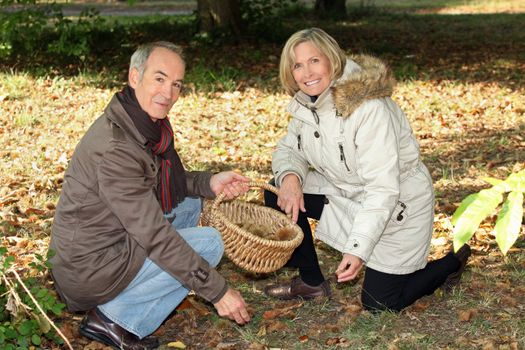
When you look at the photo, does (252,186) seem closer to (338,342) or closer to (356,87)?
(356,87)

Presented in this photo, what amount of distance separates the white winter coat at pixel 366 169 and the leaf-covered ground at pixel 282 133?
1.35ft

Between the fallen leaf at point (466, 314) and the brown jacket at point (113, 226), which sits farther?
the fallen leaf at point (466, 314)

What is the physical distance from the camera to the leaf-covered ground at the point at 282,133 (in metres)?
3.82

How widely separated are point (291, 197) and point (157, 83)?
0.97 metres

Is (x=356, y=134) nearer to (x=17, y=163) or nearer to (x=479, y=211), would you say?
(x=479, y=211)

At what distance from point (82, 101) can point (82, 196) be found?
5757 mm

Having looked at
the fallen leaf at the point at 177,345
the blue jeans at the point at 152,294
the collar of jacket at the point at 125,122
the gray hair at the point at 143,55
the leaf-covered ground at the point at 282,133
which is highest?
the gray hair at the point at 143,55

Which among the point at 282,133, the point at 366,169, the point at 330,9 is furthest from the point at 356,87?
the point at 330,9

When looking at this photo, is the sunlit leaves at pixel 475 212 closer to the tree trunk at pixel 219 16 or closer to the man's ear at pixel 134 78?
the man's ear at pixel 134 78

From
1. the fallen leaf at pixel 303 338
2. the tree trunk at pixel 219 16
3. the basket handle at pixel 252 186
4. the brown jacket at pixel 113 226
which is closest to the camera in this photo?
the brown jacket at pixel 113 226

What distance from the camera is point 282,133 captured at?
25.7 feet

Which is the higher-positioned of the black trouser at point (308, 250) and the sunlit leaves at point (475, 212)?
the sunlit leaves at point (475, 212)

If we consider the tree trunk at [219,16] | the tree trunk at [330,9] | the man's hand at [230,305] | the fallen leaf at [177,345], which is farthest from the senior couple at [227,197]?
the tree trunk at [330,9]

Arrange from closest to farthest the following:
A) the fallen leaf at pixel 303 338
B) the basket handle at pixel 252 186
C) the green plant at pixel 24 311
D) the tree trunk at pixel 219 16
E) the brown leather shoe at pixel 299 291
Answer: the green plant at pixel 24 311 → the fallen leaf at pixel 303 338 → the basket handle at pixel 252 186 → the brown leather shoe at pixel 299 291 → the tree trunk at pixel 219 16
